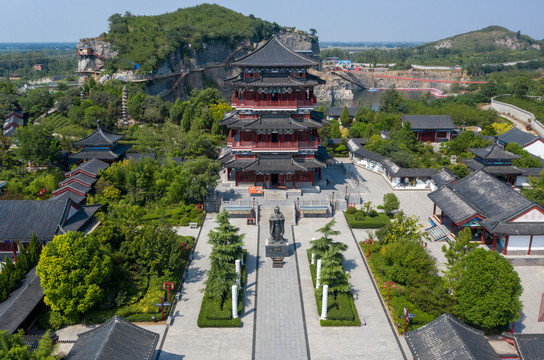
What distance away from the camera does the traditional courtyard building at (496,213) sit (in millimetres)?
26328

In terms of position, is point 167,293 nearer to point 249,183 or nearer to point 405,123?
point 249,183

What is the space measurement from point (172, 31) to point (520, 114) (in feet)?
229

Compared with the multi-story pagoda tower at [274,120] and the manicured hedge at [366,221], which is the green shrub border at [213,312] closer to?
the manicured hedge at [366,221]

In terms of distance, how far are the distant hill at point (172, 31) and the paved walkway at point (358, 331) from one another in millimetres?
65428

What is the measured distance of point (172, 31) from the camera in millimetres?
92625

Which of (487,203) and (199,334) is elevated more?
(487,203)

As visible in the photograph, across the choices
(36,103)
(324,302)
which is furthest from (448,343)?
(36,103)

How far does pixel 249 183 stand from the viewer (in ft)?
125

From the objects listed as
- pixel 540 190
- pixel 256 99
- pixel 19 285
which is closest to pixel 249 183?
pixel 256 99

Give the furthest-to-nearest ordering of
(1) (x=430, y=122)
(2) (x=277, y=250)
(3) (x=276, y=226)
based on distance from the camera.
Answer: (1) (x=430, y=122), (3) (x=276, y=226), (2) (x=277, y=250)

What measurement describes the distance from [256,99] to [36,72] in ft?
485

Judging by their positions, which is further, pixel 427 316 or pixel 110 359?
pixel 427 316

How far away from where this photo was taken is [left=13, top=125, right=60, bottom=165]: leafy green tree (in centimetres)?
3906

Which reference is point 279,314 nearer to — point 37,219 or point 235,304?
point 235,304
